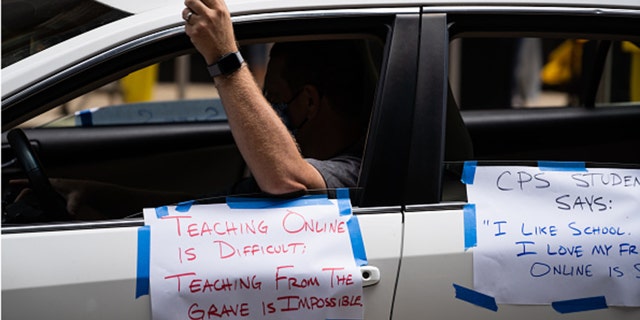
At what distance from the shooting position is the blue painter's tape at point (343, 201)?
2334mm

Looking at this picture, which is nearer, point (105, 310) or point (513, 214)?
point (105, 310)

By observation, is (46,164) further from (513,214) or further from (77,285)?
(513,214)

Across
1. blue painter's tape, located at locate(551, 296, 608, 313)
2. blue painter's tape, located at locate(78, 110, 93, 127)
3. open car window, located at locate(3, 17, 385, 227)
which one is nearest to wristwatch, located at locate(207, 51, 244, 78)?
blue painter's tape, located at locate(551, 296, 608, 313)

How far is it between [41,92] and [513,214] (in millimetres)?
1184

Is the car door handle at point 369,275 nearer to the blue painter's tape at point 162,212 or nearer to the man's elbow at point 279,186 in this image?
the man's elbow at point 279,186

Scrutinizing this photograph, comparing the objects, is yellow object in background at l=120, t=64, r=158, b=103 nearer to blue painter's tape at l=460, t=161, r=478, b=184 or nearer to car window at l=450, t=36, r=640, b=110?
car window at l=450, t=36, r=640, b=110

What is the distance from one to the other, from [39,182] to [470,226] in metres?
1.21

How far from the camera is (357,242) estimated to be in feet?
7.57

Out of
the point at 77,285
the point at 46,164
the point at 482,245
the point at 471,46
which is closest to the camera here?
the point at 77,285

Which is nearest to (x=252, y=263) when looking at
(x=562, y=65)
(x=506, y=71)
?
(x=506, y=71)

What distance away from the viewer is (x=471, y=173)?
7.93ft

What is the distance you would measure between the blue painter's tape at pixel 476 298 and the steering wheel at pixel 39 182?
3.61 ft

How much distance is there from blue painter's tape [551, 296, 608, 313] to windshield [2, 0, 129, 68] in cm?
130

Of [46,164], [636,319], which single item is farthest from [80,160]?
[636,319]
